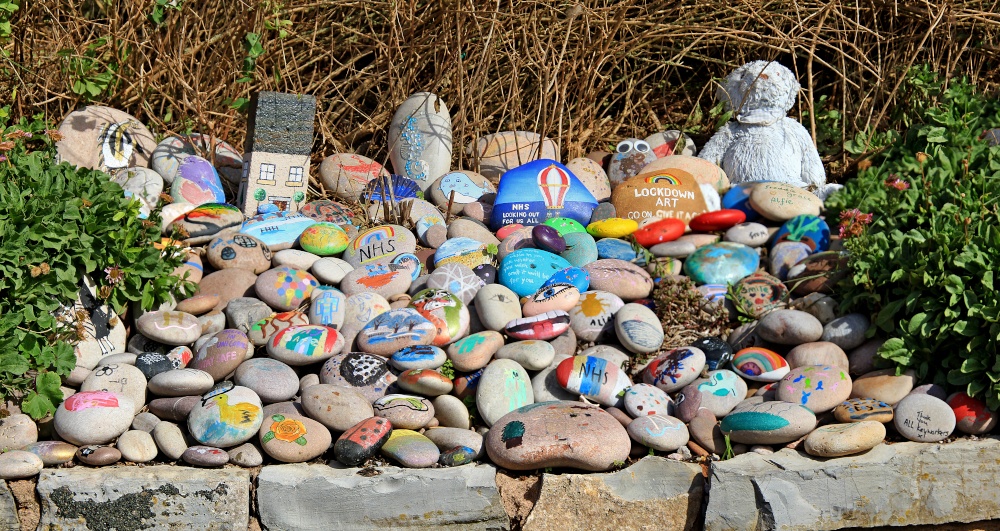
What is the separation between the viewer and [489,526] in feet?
11.9

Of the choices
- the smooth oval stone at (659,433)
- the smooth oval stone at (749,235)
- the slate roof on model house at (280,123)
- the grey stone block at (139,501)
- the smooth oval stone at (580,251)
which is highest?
the slate roof on model house at (280,123)

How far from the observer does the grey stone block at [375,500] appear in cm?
358

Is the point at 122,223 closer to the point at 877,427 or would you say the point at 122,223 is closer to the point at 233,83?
the point at 233,83

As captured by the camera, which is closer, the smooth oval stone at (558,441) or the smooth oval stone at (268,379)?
the smooth oval stone at (558,441)

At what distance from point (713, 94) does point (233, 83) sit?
3043 millimetres

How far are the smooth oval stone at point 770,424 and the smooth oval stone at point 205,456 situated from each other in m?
1.86

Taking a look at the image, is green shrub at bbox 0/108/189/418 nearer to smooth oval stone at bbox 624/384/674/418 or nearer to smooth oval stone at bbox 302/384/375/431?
smooth oval stone at bbox 302/384/375/431

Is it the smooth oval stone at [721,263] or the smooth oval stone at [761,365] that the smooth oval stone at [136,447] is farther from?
the smooth oval stone at [721,263]

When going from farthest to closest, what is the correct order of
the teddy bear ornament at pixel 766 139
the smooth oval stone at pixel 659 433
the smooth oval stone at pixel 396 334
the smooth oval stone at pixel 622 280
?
the teddy bear ornament at pixel 766 139 < the smooth oval stone at pixel 622 280 < the smooth oval stone at pixel 396 334 < the smooth oval stone at pixel 659 433

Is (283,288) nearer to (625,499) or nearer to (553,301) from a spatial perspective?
(553,301)

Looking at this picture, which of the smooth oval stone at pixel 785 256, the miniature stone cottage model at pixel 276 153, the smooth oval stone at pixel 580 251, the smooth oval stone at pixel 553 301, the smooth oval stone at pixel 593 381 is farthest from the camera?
the miniature stone cottage model at pixel 276 153

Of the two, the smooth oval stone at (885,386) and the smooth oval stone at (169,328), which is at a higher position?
the smooth oval stone at (885,386)

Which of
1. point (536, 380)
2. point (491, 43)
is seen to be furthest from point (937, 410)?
point (491, 43)

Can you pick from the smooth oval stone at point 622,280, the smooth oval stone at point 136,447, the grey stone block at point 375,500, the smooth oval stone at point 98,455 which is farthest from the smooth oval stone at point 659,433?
the smooth oval stone at point 98,455
